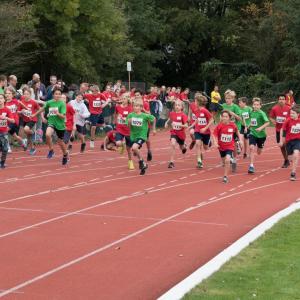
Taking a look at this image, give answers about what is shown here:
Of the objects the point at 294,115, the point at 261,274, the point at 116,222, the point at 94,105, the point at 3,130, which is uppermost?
the point at 94,105

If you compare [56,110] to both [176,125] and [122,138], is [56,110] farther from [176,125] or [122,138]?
[176,125]

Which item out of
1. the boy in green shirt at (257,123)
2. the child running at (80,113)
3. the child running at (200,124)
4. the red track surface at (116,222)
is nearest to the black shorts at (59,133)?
the red track surface at (116,222)

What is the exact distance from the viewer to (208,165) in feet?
63.1

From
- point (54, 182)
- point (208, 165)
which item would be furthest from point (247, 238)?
point (208, 165)

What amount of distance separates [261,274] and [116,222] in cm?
365

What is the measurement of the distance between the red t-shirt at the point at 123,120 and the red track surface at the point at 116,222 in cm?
94

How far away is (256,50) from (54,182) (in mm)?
39424

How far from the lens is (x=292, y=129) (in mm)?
16641

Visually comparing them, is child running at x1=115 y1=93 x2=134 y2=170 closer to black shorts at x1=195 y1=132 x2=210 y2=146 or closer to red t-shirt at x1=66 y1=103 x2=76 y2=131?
red t-shirt at x1=66 y1=103 x2=76 y2=131

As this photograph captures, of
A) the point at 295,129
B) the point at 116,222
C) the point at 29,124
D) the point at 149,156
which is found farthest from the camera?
the point at 29,124

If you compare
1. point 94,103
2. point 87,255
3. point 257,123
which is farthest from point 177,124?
point 87,255

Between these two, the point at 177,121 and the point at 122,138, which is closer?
the point at 177,121

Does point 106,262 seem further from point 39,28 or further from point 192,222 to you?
point 39,28

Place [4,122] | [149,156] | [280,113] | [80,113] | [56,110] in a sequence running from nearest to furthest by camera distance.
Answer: [4,122]
[56,110]
[280,113]
[149,156]
[80,113]
